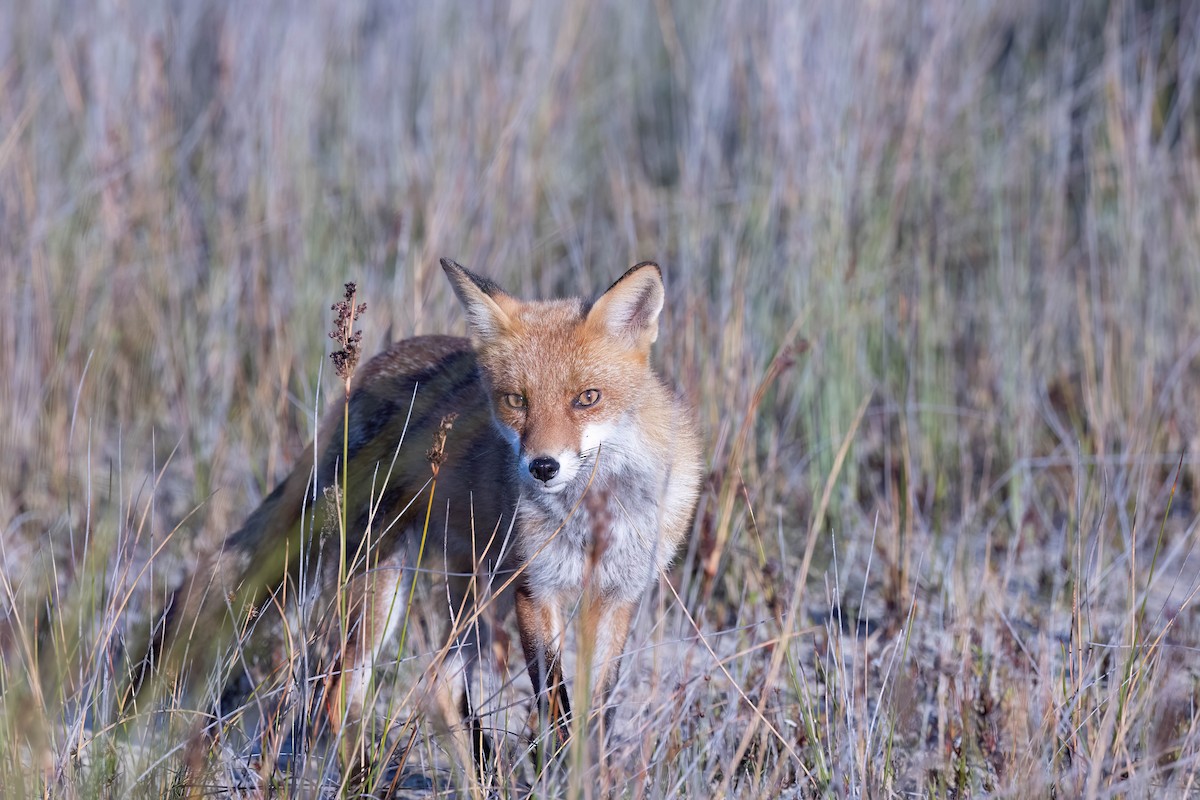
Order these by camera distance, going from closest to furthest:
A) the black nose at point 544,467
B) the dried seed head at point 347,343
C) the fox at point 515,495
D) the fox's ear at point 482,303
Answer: the dried seed head at point 347,343
the black nose at point 544,467
the fox at point 515,495
the fox's ear at point 482,303

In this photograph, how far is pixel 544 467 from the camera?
9.08 feet

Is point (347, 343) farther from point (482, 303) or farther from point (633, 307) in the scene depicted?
point (633, 307)

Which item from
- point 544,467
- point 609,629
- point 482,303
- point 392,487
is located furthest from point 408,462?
point 609,629

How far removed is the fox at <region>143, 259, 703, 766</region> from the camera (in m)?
2.92

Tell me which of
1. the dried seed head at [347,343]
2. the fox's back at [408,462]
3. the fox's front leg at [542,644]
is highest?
the dried seed head at [347,343]

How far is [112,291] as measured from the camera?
502cm

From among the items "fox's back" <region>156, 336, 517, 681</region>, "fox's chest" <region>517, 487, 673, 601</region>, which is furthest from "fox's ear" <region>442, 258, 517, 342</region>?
"fox's chest" <region>517, 487, 673, 601</region>

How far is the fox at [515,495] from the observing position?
2924 mm

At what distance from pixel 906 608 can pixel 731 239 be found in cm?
168

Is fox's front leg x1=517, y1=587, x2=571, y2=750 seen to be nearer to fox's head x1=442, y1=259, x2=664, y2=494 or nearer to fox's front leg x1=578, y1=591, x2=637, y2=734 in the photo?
fox's front leg x1=578, y1=591, x2=637, y2=734

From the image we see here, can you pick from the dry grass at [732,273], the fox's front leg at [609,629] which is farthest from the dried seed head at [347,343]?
the dry grass at [732,273]

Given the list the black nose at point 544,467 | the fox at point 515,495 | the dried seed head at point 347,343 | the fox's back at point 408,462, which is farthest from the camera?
the fox's back at point 408,462

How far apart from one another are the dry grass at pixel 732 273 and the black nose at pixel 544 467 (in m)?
0.69

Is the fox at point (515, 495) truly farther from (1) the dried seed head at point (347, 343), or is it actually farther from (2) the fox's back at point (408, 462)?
(1) the dried seed head at point (347, 343)
